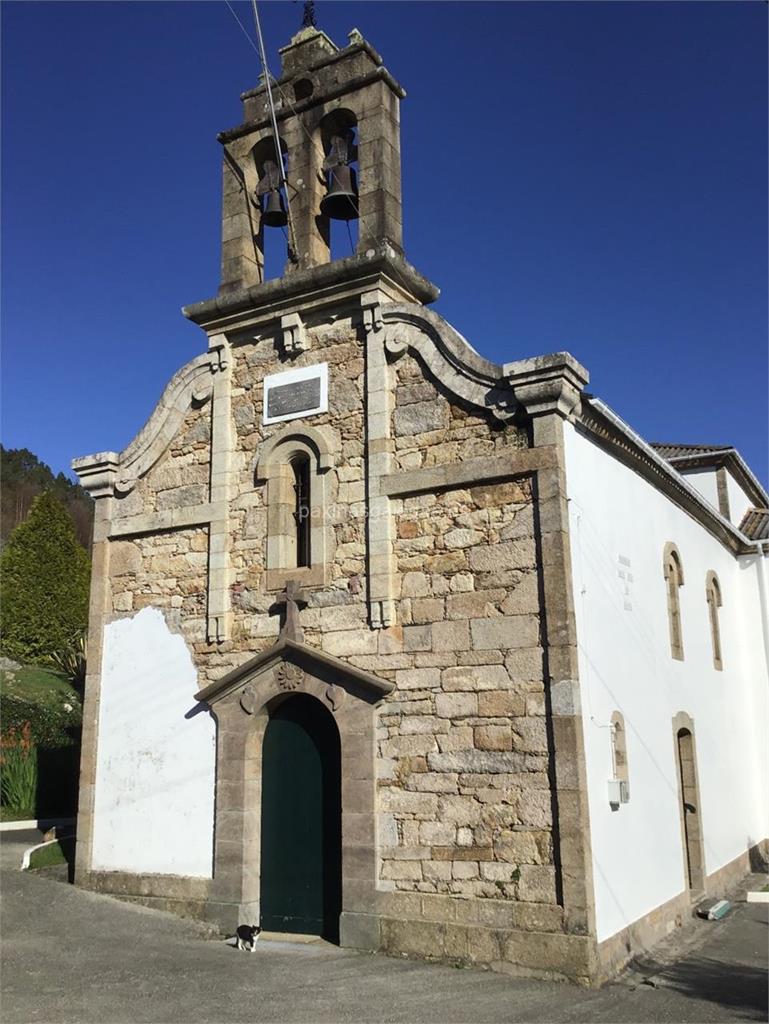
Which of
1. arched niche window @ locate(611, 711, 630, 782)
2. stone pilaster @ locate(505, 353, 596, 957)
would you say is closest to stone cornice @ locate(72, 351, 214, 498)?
stone pilaster @ locate(505, 353, 596, 957)

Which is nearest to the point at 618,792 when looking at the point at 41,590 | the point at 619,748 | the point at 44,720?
the point at 619,748

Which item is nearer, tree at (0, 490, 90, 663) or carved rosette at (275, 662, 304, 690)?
carved rosette at (275, 662, 304, 690)

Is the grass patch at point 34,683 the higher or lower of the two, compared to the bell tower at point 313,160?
lower

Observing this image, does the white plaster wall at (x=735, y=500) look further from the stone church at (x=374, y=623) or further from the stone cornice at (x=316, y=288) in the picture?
the stone cornice at (x=316, y=288)

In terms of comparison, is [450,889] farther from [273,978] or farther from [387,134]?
[387,134]

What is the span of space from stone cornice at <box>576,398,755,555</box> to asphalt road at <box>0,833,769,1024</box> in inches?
198

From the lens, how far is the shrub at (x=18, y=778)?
14711 mm

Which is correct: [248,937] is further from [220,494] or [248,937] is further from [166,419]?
[166,419]

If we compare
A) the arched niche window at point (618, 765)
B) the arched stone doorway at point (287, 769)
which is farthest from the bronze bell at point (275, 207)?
the arched niche window at point (618, 765)

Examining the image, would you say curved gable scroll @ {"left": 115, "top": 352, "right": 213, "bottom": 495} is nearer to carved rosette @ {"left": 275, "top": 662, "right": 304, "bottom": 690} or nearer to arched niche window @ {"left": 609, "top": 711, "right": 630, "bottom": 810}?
carved rosette @ {"left": 275, "top": 662, "right": 304, "bottom": 690}

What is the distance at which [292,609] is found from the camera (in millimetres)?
9438

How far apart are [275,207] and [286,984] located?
27.3 ft

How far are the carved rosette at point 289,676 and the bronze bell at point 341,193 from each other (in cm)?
532

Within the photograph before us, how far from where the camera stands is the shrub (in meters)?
14.7
